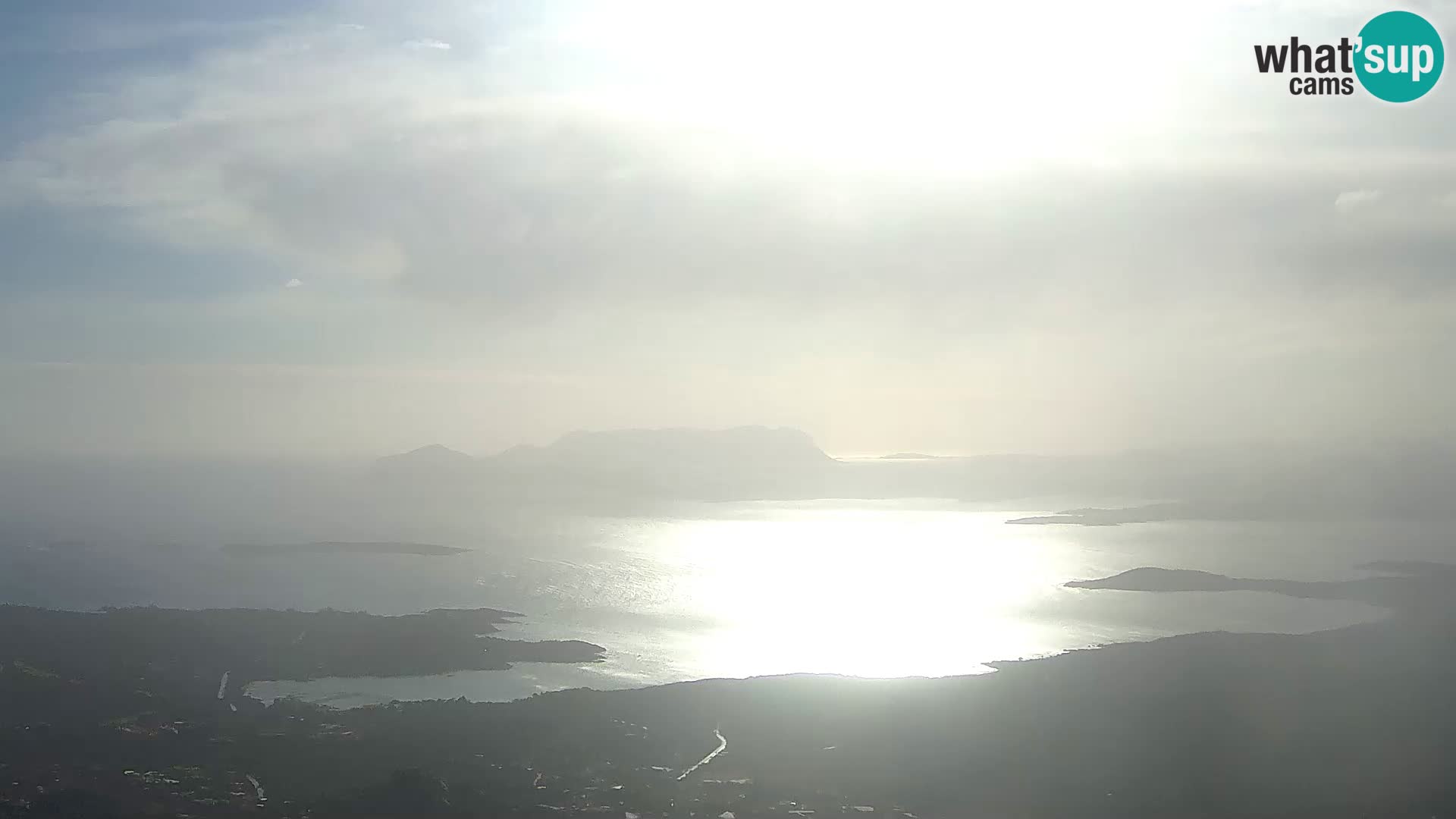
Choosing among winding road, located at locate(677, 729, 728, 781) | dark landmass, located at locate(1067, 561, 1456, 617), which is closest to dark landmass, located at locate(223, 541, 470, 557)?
dark landmass, located at locate(1067, 561, 1456, 617)

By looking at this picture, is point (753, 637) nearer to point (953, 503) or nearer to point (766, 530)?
point (766, 530)

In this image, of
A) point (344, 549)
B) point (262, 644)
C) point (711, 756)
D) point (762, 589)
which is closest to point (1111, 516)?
point (762, 589)

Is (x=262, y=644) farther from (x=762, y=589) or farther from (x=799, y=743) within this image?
(x=762, y=589)

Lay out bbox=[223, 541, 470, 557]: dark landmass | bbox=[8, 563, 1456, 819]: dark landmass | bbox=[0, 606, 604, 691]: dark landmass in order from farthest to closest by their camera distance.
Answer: bbox=[223, 541, 470, 557]: dark landmass < bbox=[0, 606, 604, 691]: dark landmass < bbox=[8, 563, 1456, 819]: dark landmass

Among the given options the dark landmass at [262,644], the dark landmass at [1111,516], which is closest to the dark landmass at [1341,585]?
the dark landmass at [262,644]

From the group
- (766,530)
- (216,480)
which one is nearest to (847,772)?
(766,530)

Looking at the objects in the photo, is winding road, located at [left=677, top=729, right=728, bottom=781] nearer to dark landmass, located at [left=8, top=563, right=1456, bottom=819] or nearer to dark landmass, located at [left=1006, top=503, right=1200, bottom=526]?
dark landmass, located at [left=8, top=563, right=1456, bottom=819]

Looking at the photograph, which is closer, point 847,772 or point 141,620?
point 847,772
